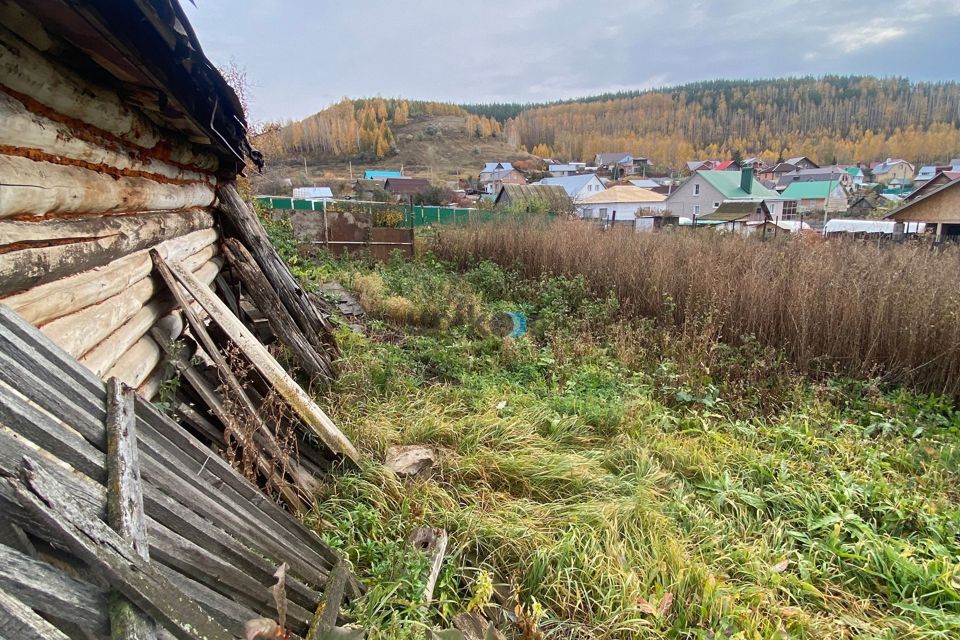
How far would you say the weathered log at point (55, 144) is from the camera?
1322 millimetres

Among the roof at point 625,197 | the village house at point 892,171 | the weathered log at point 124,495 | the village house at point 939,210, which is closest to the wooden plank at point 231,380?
the weathered log at point 124,495

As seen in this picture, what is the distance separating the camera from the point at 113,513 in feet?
3.60

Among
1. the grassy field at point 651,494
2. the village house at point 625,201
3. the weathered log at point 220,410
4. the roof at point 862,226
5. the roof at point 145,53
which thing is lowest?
the grassy field at point 651,494

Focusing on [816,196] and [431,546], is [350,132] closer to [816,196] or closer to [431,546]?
[816,196]

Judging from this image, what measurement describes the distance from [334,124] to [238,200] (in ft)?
297

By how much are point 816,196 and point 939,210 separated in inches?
1323

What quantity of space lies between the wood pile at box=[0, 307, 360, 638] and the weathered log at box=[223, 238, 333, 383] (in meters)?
2.11

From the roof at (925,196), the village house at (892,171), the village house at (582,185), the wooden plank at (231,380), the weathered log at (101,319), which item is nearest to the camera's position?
the weathered log at (101,319)

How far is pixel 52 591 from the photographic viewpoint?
0.85 m

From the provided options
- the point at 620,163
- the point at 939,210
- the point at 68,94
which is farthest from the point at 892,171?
the point at 68,94

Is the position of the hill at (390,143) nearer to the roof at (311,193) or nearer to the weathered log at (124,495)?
the roof at (311,193)

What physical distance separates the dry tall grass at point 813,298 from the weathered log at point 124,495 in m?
5.25

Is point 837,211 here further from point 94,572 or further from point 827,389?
point 94,572

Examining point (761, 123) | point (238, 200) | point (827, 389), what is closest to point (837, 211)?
point (827, 389)
